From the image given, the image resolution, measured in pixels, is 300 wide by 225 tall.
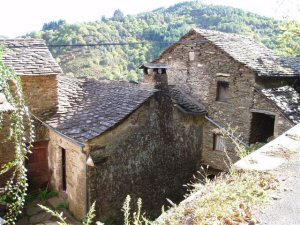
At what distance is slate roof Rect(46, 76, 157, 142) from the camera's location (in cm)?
904

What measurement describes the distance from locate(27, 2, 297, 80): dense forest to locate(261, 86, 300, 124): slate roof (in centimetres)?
2470

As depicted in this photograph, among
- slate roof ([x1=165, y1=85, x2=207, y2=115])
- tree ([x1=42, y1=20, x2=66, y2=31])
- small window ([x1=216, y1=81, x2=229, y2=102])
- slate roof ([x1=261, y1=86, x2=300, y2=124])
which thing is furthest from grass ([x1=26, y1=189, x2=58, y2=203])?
tree ([x1=42, y1=20, x2=66, y2=31])

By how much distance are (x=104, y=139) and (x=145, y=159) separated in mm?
1740

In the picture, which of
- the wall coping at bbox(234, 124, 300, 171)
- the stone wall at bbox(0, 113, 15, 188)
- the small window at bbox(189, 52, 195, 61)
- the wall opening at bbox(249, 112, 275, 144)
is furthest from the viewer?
the small window at bbox(189, 52, 195, 61)

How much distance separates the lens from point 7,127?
9.96 m

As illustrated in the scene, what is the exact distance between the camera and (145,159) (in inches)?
388

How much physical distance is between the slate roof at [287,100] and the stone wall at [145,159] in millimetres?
2999

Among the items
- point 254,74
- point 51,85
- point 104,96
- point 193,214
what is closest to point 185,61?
point 254,74

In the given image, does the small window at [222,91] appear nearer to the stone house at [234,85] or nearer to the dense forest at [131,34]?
the stone house at [234,85]

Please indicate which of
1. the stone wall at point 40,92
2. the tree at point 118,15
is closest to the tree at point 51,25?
the tree at point 118,15

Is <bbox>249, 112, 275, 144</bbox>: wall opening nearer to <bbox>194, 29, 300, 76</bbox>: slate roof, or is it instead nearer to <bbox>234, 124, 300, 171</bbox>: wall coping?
<bbox>194, 29, 300, 76</bbox>: slate roof

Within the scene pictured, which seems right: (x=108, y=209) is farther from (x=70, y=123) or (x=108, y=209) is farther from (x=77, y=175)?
(x=70, y=123)

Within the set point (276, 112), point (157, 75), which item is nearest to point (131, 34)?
point (157, 75)

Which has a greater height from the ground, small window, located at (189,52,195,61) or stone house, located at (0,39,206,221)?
small window, located at (189,52,195,61)
